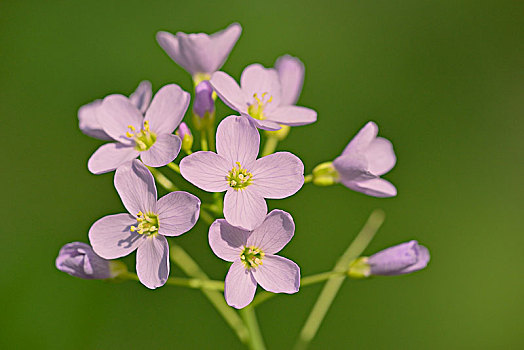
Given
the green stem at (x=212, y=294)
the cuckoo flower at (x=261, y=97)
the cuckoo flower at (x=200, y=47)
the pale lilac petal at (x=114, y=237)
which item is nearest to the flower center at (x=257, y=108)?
the cuckoo flower at (x=261, y=97)

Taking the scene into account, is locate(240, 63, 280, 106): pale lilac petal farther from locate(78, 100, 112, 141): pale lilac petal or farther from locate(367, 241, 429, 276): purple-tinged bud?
locate(367, 241, 429, 276): purple-tinged bud

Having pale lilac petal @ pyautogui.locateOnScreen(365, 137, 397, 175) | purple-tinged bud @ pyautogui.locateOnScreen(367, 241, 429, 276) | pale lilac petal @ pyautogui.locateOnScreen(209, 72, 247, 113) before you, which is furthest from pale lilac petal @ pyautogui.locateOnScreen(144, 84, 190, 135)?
purple-tinged bud @ pyautogui.locateOnScreen(367, 241, 429, 276)

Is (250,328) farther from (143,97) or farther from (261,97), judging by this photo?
(143,97)

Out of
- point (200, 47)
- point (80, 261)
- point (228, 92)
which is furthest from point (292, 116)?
point (80, 261)

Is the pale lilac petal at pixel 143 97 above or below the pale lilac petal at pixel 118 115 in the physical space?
above

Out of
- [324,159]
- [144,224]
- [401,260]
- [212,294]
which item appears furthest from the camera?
[324,159]

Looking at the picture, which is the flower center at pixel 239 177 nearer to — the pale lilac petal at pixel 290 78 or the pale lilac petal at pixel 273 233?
the pale lilac petal at pixel 273 233

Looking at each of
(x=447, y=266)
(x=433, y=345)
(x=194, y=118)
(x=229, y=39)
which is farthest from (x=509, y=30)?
(x=194, y=118)
